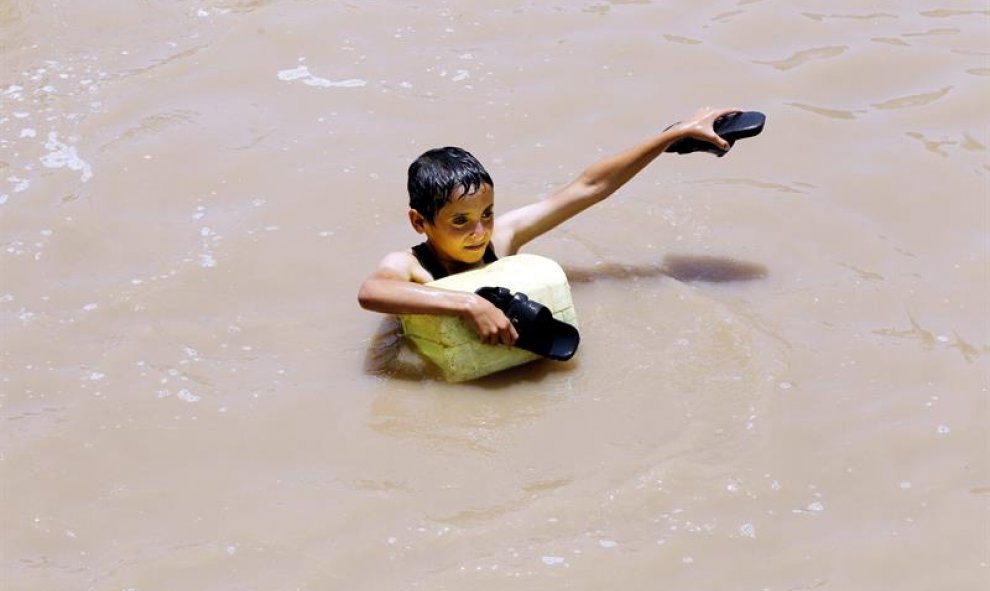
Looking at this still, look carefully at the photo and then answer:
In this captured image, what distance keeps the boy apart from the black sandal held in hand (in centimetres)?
2

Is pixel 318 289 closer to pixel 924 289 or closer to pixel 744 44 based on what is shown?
pixel 924 289

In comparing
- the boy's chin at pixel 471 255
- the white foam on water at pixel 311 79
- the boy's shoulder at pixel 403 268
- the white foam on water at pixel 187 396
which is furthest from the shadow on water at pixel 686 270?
the white foam on water at pixel 311 79

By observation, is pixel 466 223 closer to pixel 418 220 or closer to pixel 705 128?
pixel 418 220

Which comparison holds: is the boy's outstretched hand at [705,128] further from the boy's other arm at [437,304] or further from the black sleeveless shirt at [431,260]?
the boy's other arm at [437,304]

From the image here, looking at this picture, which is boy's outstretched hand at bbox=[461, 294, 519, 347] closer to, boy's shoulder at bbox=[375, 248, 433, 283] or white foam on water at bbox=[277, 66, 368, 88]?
boy's shoulder at bbox=[375, 248, 433, 283]

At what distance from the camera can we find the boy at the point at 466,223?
13.7 feet

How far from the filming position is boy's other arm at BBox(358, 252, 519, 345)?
13.6 feet

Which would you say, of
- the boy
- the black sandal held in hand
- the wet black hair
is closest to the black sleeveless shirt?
the boy

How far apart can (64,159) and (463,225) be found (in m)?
2.03

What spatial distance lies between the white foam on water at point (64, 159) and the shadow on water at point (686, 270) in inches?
76.7

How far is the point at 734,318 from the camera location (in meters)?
4.51

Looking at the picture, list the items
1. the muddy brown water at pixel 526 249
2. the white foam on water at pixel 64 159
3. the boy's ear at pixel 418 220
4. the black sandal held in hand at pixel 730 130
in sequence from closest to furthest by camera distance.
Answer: the muddy brown water at pixel 526 249
the boy's ear at pixel 418 220
the black sandal held in hand at pixel 730 130
the white foam on water at pixel 64 159

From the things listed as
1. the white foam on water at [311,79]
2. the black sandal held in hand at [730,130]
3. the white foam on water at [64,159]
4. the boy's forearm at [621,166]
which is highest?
the black sandal held in hand at [730,130]

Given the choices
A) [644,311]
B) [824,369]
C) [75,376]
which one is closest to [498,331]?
[644,311]
